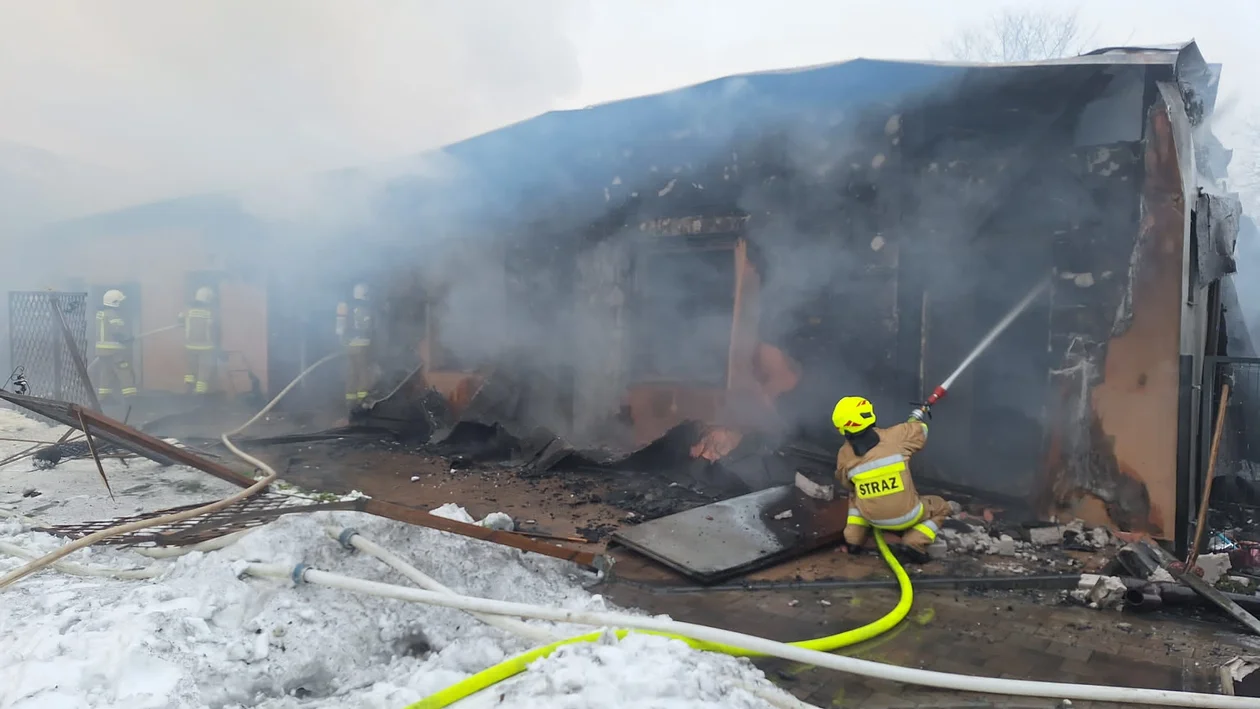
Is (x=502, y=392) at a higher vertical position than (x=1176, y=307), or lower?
lower

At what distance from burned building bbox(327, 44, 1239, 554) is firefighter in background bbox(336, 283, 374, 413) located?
9.85ft

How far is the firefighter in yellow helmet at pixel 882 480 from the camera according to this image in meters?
4.63

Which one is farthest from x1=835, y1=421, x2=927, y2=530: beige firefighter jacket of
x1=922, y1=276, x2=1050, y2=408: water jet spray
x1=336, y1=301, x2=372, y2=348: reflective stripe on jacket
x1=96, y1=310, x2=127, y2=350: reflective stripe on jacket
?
x1=96, y1=310, x2=127, y2=350: reflective stripe on jacket

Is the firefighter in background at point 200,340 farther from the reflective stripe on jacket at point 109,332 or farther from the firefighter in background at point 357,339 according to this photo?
the firefighter in background at point 357,339

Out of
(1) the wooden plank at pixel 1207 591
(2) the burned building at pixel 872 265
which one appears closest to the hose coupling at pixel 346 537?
(2) the burned building at pixel 872 265

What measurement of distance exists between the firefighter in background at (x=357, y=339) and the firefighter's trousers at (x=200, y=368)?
3.72 metres

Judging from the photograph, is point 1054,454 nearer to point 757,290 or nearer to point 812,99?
point 757,290

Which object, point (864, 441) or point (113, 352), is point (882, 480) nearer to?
point (864, 441)

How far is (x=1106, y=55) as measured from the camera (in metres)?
4.96

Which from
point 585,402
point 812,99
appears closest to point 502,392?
point 585,402

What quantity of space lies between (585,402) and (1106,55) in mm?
5727

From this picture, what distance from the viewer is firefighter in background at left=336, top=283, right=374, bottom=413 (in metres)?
10.6

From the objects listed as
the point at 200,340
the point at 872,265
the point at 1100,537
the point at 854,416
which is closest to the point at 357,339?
the point at 200,340

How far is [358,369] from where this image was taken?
35.0ft
